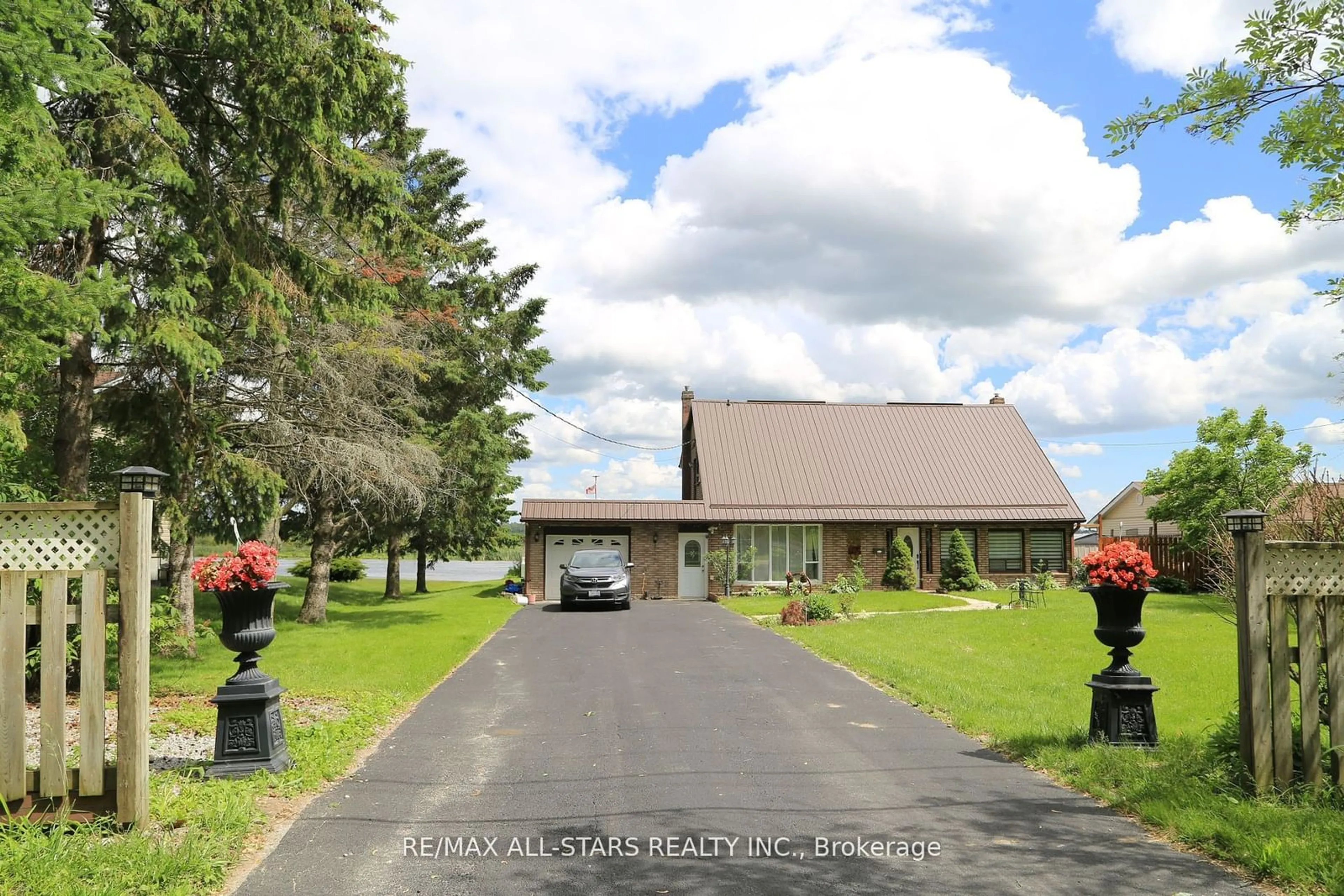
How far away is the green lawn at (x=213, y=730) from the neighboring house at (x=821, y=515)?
25.6 ft

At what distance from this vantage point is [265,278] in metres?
11.1

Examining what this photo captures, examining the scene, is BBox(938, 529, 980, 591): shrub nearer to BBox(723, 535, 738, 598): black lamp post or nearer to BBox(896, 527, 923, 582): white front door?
BBox(896, 527, 923, 582): white front door

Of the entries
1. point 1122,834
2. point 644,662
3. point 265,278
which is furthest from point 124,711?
point 644,662

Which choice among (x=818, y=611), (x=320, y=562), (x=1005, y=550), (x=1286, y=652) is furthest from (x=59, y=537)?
(x=1005, y=550)

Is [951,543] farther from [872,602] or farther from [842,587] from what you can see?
[872,602]

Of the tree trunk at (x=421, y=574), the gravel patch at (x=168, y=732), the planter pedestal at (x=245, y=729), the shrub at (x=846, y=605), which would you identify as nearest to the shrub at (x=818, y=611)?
the shrub at (x=846, y=605)

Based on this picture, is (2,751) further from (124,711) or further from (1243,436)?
(1243,436)

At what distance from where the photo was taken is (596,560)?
25.7 m

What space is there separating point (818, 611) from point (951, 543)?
38.4 feet

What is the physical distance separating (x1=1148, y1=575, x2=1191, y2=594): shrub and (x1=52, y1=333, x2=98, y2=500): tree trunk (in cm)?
2598

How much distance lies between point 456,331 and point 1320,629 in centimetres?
2100

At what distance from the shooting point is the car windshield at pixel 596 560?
82.8 ft

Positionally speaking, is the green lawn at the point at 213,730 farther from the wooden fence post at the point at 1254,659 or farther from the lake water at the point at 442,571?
the lake water at the point at 442,571

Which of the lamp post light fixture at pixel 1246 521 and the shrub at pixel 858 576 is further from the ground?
the lamp post light fixture at pixel 1246 521
